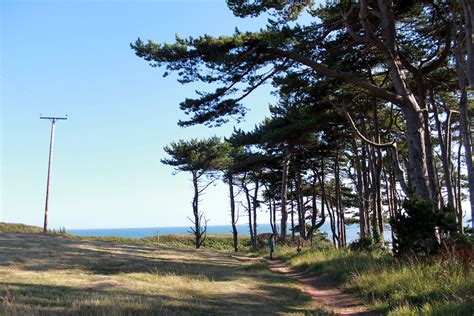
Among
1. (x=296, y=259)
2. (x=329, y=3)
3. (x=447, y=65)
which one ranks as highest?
(x=329, y=3)

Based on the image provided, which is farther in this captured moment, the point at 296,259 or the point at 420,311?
the point at 296,259

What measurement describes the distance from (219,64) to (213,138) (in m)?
26.2

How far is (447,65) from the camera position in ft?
54.1

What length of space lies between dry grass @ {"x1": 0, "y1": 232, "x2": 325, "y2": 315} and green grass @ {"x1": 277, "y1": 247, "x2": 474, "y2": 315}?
4.43 ft

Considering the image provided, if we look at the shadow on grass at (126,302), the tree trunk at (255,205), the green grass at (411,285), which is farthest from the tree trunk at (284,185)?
the shadow on grass at (126,302)

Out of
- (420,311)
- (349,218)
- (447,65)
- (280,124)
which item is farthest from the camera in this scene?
(349,218)

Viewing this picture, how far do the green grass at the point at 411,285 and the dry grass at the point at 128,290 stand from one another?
135cm

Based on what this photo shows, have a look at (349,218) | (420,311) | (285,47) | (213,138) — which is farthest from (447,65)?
(349,218)

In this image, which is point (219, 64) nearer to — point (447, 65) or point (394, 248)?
point (394, 248)

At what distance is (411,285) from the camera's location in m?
7.90

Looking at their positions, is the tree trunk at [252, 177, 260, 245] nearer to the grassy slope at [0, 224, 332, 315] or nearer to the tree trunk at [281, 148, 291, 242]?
the tree trunk at [281, 148, 291, 242]

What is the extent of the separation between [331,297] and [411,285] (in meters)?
2.41

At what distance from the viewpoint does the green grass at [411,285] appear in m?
6.06

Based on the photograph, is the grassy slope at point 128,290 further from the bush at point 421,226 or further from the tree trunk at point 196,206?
the tree trunk at point 196,206
